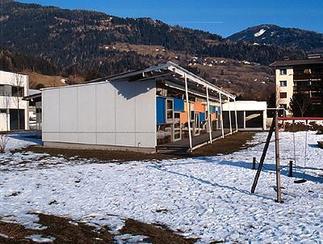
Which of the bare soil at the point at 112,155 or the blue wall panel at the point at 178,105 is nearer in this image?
the bare soil at the point at 112,155

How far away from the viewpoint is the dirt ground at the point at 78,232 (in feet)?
25.1

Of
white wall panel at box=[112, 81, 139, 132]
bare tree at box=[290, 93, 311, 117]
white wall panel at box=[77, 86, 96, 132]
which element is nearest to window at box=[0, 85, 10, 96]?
white wall panel at box=[77, 86, 96, 132]

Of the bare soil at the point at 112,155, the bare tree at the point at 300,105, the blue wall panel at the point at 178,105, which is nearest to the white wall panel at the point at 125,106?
the bare soil at the point at 112,155

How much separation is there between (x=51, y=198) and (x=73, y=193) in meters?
0.79

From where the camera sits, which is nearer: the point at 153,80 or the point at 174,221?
the point at 174,221

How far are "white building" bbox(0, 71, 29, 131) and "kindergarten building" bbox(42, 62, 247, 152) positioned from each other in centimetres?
2989

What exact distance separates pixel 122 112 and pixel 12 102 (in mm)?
37136

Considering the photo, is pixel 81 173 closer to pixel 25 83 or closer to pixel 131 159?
pixel 131 159

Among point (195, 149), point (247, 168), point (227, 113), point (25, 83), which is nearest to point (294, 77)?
point (227, 113)

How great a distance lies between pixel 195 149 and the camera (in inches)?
975

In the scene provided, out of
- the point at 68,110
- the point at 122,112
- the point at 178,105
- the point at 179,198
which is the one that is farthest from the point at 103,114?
the point at 179,198

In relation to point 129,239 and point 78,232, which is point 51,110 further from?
point 129,239

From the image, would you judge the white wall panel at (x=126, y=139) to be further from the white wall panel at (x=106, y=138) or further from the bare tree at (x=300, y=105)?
the bare tree at (x=300, y=105)

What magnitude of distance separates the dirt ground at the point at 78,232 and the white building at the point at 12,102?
1959 inches
